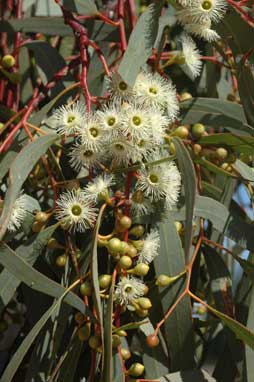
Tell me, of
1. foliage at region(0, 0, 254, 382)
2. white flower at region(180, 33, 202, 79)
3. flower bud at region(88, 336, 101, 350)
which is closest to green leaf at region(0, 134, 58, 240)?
foliage at region(0, 0, 254, 382)

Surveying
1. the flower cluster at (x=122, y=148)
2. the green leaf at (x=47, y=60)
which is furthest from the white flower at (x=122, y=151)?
the green leaf at (x=47, y=60)

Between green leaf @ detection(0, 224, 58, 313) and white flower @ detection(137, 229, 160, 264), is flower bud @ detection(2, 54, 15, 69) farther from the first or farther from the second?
white flower @ detection(137, 229, 160, 264)

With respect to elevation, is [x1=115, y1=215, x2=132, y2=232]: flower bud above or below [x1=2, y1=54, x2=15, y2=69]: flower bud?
below

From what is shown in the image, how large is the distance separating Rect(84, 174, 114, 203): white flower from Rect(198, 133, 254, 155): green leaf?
23 cm

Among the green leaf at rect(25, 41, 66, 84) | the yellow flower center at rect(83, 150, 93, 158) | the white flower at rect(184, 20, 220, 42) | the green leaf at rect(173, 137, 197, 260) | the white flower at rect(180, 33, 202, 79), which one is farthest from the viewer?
the green leaf at rect(25, 41, 66, 84)

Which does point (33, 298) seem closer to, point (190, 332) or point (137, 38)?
point (190, 332)

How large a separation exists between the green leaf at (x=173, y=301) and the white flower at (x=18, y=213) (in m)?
0.24

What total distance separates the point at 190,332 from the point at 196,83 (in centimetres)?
64

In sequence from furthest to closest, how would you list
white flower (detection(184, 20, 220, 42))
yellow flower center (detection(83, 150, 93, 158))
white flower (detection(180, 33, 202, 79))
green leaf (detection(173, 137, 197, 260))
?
1. white flower (detection(180, 33, 202, 79))
2. white flower (detection(184, 20, 220, 42))
3. yellow flower center (detection(83, 150, 93, 158))
4. green leaf (detection(173, 137, 197, 260))

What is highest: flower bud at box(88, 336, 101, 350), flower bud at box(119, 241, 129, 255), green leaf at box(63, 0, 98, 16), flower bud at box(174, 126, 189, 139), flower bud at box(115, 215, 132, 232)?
green leaf at box(63, 0, 98, 16)

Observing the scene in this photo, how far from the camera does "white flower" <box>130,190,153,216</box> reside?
1433 millimetres

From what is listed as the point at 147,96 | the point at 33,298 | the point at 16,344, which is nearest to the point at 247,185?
the point at 147,96

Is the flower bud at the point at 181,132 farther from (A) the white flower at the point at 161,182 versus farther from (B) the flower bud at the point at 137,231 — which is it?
(B) the flower bud at the point at 137,231

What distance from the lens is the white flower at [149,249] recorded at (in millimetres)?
1419
